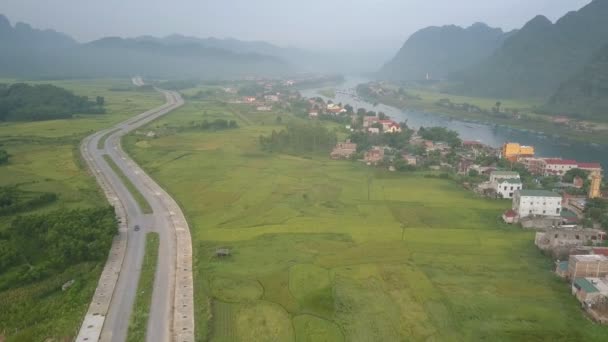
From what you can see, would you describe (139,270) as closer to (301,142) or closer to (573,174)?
(301,142)

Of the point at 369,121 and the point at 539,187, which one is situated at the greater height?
the point at 369,121

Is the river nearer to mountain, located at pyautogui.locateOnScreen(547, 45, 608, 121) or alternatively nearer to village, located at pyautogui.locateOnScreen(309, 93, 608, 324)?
village, located at pyautogui.locateOnScreen(309, 93, 608, 324)

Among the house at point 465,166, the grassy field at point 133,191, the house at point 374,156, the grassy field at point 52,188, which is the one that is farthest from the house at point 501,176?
the grassy field at point 52,188

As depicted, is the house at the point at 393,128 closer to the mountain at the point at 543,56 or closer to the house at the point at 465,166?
the house at the point at 465,166

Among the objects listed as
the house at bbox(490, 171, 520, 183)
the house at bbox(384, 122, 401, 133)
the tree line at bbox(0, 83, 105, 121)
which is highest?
the tree line at bbox(0, 83, 105, 121)

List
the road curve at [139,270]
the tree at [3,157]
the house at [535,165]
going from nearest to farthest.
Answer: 1. the road curve at [139,270]
2. the tree at [3,157]
3. the house at [535,165]

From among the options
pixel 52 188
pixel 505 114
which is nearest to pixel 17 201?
pixel 52 188

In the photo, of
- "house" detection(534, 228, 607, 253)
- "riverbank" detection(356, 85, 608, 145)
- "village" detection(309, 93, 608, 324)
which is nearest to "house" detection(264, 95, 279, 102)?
"riverbank" detection(356, 85, 608, 145)
